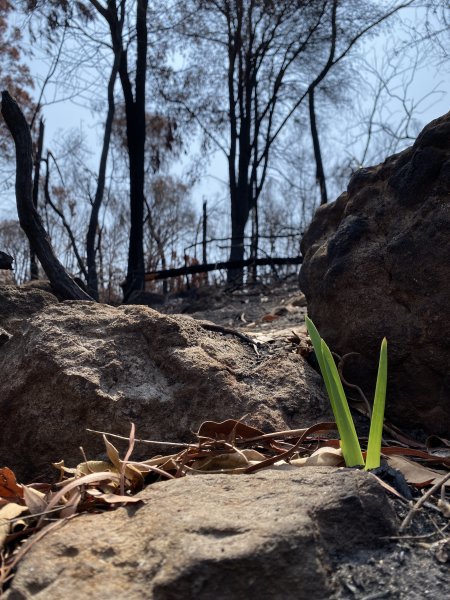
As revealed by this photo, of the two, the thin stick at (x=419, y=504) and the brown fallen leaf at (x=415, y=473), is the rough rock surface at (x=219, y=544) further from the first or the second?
the brown fallen leaf at (x=415, y=473)

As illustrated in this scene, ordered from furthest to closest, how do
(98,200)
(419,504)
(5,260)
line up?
(98,200) < (5,260) < (419,504)

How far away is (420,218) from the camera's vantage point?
7.14ft

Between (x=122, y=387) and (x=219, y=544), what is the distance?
1160mm

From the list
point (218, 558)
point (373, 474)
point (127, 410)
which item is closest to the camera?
point (218, 558)

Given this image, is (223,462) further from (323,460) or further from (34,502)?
(34,502)

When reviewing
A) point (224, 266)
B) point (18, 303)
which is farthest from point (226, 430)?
point (224, 266)

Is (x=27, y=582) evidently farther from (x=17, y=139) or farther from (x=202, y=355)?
(x=17, y=139)

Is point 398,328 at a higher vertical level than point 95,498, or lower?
higher

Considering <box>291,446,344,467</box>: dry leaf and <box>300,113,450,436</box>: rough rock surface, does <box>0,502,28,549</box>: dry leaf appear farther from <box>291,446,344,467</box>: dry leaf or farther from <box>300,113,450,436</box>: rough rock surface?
<box>300,113,450,436</box>: rough rock surface

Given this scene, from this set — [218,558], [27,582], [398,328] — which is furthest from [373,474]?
[398,328]

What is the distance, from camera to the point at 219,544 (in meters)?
1.05

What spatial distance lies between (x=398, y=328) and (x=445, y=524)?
997mm

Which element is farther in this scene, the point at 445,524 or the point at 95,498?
the point at 95,498

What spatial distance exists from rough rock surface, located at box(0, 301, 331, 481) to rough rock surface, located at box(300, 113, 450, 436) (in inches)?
9.7
